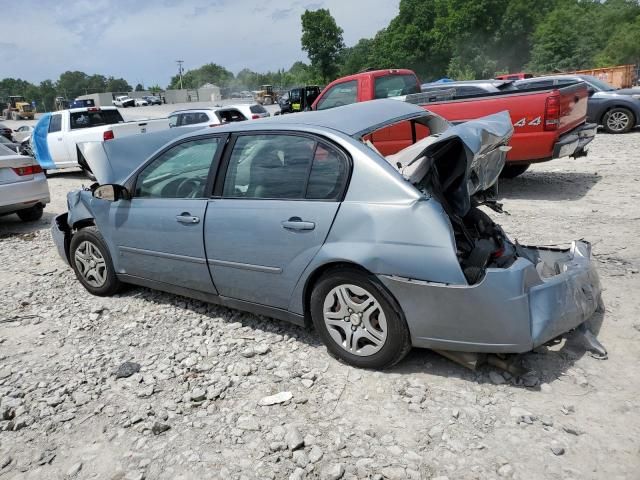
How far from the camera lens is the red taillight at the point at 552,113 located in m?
7.07

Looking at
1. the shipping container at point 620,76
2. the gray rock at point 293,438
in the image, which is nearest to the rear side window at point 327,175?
the gray rock at point 293,438

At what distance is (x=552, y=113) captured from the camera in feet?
23.3

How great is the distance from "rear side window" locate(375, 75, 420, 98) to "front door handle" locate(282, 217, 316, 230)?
7.27 meters

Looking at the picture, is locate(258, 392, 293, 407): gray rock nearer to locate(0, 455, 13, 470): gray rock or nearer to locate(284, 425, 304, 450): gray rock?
locate(284, 425, 304, 450): gray rock

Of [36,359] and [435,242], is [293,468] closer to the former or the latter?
[435,242]

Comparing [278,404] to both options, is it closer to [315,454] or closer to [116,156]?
[315,454]

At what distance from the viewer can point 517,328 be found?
9.23 ft

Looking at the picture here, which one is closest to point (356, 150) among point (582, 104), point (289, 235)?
point (289, 235)

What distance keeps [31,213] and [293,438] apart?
758cm

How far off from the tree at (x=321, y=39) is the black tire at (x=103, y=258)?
67.2m

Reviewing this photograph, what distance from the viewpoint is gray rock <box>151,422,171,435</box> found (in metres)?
2.94

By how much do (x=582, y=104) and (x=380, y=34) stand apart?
7810cm

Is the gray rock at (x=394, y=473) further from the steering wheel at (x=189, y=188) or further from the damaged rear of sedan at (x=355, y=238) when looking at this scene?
the steering wheel at (x=189, y=188)

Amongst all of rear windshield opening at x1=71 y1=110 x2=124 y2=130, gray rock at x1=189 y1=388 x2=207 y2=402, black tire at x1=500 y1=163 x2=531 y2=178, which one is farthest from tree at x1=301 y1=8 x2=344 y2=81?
gray rock at x1=189 y1=388 x2=207 y2=402
